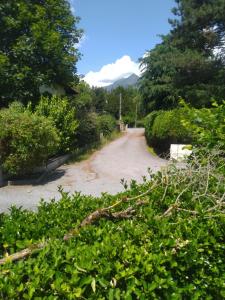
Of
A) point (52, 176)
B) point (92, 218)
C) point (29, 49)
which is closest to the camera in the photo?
point (92, 218)

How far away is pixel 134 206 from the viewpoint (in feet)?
12.3

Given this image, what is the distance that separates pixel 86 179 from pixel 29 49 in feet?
25.7

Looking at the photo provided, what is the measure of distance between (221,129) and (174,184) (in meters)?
1.31

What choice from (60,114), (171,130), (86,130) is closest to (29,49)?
(60,114)

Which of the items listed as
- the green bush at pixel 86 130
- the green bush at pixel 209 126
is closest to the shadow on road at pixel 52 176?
the green bush at pixel 86 130

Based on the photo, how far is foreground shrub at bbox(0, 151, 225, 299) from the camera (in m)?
2.34

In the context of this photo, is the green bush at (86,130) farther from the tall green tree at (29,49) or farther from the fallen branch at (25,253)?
the fallen branch at (25,253)

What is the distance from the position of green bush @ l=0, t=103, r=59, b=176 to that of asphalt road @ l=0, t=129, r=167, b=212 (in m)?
0.87

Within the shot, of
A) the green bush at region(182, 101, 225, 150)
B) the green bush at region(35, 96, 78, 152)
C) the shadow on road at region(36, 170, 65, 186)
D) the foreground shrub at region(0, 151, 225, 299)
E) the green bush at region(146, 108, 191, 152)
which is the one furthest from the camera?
the green bush at region(146, 108, 191, 152)

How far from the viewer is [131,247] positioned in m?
2.71

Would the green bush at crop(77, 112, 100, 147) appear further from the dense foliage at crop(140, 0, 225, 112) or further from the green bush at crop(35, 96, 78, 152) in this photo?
the dense foliage at crop(140, 0, 225, 112)

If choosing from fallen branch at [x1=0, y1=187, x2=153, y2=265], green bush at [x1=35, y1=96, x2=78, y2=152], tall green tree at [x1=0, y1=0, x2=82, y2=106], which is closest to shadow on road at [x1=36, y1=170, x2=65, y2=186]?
green bush at [x1=35, y1=96, x2=78, y2=152]

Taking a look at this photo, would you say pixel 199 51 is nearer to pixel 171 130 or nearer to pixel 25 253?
pixel 171 130

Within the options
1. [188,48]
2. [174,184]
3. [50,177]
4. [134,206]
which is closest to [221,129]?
[174,184]
